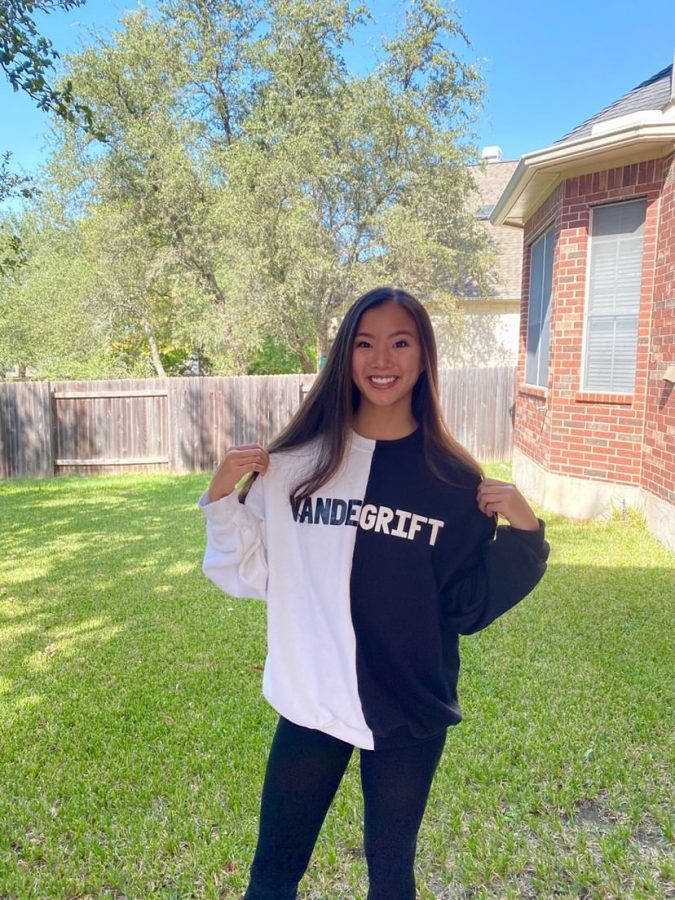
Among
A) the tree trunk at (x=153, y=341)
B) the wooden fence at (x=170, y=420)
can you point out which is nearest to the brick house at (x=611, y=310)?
the wooden fence at (x=170, y=420)

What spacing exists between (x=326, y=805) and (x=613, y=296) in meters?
6.10

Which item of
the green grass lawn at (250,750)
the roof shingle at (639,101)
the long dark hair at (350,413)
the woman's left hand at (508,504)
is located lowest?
the green grass lawn at (250,750)

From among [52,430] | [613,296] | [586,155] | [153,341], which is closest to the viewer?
[586,155]

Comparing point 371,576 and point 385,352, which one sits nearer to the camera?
point 371,576

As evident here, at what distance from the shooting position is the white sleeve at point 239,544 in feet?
5.37

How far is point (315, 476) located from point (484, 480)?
0.40 metres

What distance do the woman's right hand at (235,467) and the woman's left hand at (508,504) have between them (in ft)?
1.77

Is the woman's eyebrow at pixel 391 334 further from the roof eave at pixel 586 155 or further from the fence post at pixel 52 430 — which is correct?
the fence post at pixel 52 430

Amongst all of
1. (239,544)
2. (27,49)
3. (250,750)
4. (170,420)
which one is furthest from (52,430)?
(239,544)

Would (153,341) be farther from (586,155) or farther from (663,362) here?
(663,362)

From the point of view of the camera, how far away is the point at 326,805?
4.95ft

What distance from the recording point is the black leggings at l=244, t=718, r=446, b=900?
4.73 feet

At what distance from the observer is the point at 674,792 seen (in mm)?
2492

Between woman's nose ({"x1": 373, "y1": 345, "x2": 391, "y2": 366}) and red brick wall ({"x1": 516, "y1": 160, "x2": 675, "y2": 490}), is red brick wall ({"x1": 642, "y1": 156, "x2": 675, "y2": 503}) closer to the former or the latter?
red brick wall ({"x1": 516, "y1": 160, "x2": 675, "y2": 490})
